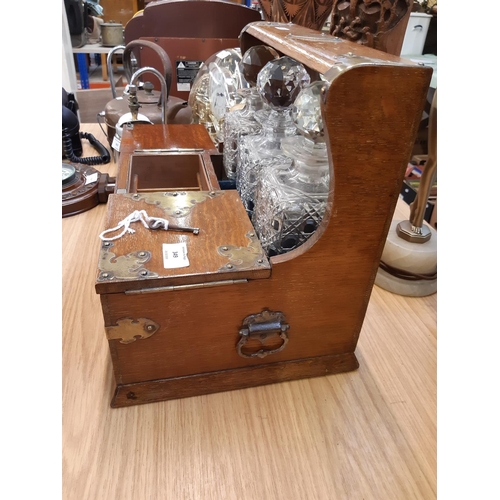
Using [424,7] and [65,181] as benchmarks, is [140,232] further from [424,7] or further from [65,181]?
[424,7]

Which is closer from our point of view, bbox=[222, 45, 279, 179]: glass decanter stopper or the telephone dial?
bbox=[222, 45, 279, 179]: glass decanter stopper

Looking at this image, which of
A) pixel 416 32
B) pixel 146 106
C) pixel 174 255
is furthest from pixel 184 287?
pixel 416 32

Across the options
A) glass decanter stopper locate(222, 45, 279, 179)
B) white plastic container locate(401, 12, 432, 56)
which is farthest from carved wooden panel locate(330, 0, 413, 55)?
white plastic container locate(401, 12, 432, 56)

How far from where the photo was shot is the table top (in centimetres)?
50

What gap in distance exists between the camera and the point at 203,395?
0.60 m

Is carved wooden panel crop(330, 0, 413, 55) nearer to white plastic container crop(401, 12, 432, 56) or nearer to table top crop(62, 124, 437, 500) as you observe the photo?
table top crop(62, 124, 437, 500)

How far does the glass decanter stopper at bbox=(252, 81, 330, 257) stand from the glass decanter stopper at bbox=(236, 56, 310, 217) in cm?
8

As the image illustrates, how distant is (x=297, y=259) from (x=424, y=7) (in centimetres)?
140

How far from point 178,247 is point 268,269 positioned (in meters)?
0.12

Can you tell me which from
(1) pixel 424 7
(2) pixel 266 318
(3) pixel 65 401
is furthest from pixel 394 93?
(1) pixel 424 7

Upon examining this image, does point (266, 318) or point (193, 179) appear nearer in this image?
point (266, 318)

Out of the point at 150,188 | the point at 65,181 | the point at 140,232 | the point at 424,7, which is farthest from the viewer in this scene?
the point at 424,7

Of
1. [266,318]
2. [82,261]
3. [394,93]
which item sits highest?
[394,93]

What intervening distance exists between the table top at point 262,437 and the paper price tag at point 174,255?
227 millimetres
